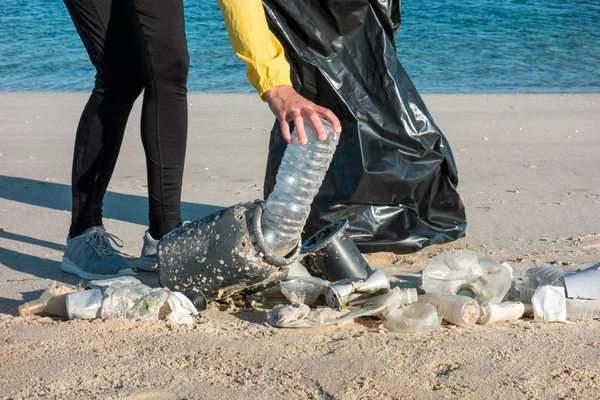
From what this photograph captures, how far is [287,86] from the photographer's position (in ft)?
6.04

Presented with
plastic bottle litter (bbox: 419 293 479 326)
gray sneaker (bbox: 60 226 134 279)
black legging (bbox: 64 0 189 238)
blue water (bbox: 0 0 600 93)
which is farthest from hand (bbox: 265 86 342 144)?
blue water (bbox: 0 0 600 93)

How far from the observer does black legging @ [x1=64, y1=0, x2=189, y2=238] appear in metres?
2.50

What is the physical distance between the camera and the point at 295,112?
5.79 ft

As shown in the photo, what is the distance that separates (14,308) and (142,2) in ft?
3.48

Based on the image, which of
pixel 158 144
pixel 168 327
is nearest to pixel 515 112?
pixel 158 144

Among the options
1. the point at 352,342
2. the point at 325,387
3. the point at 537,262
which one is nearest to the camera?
the point at 325,387

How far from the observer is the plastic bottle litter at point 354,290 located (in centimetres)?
223

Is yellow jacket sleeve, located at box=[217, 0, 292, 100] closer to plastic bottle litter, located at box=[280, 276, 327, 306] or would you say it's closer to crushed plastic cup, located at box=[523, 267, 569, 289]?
plastic bottle litter, located at box=[280, 276, 327, 306]

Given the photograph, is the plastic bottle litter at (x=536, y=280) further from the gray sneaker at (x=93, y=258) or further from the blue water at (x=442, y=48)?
the blue water at (x=442, y=48)

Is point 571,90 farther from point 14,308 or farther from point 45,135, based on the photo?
point 14,308

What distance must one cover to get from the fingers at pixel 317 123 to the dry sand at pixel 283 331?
0.58 m

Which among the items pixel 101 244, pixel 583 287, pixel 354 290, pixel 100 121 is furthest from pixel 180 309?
pixel 583 287

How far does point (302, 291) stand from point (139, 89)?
0.99 meters

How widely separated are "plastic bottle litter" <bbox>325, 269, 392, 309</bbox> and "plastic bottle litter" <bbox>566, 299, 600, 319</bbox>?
54 cm
